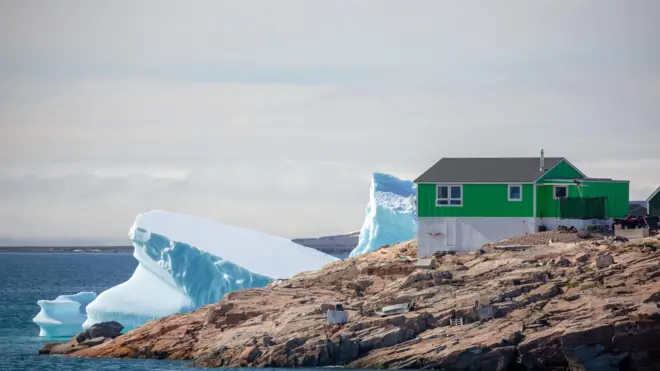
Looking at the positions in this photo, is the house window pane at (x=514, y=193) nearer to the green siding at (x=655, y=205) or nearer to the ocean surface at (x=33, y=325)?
the green siding at (x=655, y=205)

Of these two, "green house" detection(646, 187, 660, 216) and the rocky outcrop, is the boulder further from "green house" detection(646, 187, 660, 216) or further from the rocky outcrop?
"green house" detection(646, 187, 660, 216)

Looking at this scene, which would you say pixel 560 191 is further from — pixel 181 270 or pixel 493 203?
pixel 181 270

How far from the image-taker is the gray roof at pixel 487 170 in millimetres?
52281

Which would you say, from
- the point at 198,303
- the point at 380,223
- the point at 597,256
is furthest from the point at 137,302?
the point at 597,256

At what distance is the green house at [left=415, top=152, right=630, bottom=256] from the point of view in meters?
52.0

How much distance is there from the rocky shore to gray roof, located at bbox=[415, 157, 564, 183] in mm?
3909

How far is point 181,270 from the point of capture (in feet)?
199

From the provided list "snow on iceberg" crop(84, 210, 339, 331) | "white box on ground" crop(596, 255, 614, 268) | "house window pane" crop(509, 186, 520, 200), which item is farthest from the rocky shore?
"snow on iceberg" crop(84, 210, 339, 331)

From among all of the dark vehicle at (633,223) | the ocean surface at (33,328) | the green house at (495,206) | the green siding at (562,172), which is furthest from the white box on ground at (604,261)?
the ocean surface at (33,328)

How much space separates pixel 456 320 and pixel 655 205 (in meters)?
17.2

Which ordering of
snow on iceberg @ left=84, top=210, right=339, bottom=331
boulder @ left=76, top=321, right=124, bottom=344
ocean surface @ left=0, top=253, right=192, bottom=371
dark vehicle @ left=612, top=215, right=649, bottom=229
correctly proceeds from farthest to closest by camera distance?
snow on iceberg @ left=84, top=210, right=339, bottom=331 → boulder @ left=76, top=321, right=124, bottom=344 → dark vehicle @ left=612, top=215, right=649, bottom=229 → ocean surface @ left=0, top=253, right=192, bottom=371

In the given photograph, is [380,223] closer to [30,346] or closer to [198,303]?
[198,303]

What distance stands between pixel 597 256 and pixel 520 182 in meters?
6.73

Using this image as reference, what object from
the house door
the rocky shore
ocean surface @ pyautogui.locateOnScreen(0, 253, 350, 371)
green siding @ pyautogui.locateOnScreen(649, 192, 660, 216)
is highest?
green siding @ pyautogui.locateOnScreen(649, 192, 660, 216)
